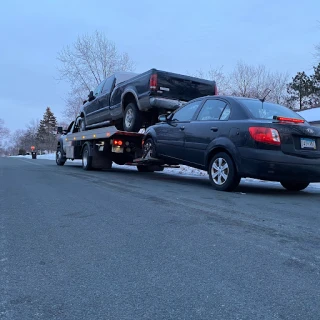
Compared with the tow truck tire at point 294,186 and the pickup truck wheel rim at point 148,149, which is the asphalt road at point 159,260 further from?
the pickup truck wheel rim at point 148,149

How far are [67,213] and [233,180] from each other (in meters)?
3.01

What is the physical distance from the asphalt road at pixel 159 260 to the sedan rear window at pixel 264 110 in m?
1.94

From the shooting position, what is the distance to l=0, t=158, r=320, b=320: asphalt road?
2197 mm

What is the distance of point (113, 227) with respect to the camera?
402 centimetres

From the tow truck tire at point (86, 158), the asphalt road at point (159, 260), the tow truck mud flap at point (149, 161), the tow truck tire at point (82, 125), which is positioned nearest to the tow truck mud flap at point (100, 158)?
the tow truck tire at point (86, 158)

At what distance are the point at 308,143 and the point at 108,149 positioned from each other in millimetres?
6808

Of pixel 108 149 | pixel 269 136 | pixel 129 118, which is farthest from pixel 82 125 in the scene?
pixel 269 136

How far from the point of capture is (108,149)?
37.7 ft

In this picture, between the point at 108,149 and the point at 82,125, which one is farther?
the point at 82,125

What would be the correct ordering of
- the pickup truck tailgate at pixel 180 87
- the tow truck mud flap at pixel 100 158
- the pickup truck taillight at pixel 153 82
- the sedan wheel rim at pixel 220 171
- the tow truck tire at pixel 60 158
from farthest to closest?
1. the tow truck tire at pixel 60 158
2. the tow truck mud flap at pixel 100 158
3. the pickup truck tailgate at pixel 180 87
4. the pickup truck taillight at pixel 153 82
5. the sedan wheel rim at pixel 220 171

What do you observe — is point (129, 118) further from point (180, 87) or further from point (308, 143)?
point (308, 143)

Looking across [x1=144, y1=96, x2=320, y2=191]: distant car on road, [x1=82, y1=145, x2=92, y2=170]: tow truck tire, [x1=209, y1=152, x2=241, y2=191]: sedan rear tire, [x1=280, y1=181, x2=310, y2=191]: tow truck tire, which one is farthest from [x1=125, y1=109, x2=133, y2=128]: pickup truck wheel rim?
[x1=280, y1=181, x2=310, y2=191]: tow truck tire

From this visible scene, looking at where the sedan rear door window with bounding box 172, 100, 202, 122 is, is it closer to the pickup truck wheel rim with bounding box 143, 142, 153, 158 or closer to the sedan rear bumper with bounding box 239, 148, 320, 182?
the pickup truck wheel rim with bounding box 143, 142, 153, 158

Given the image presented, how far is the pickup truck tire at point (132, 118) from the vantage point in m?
9.75
